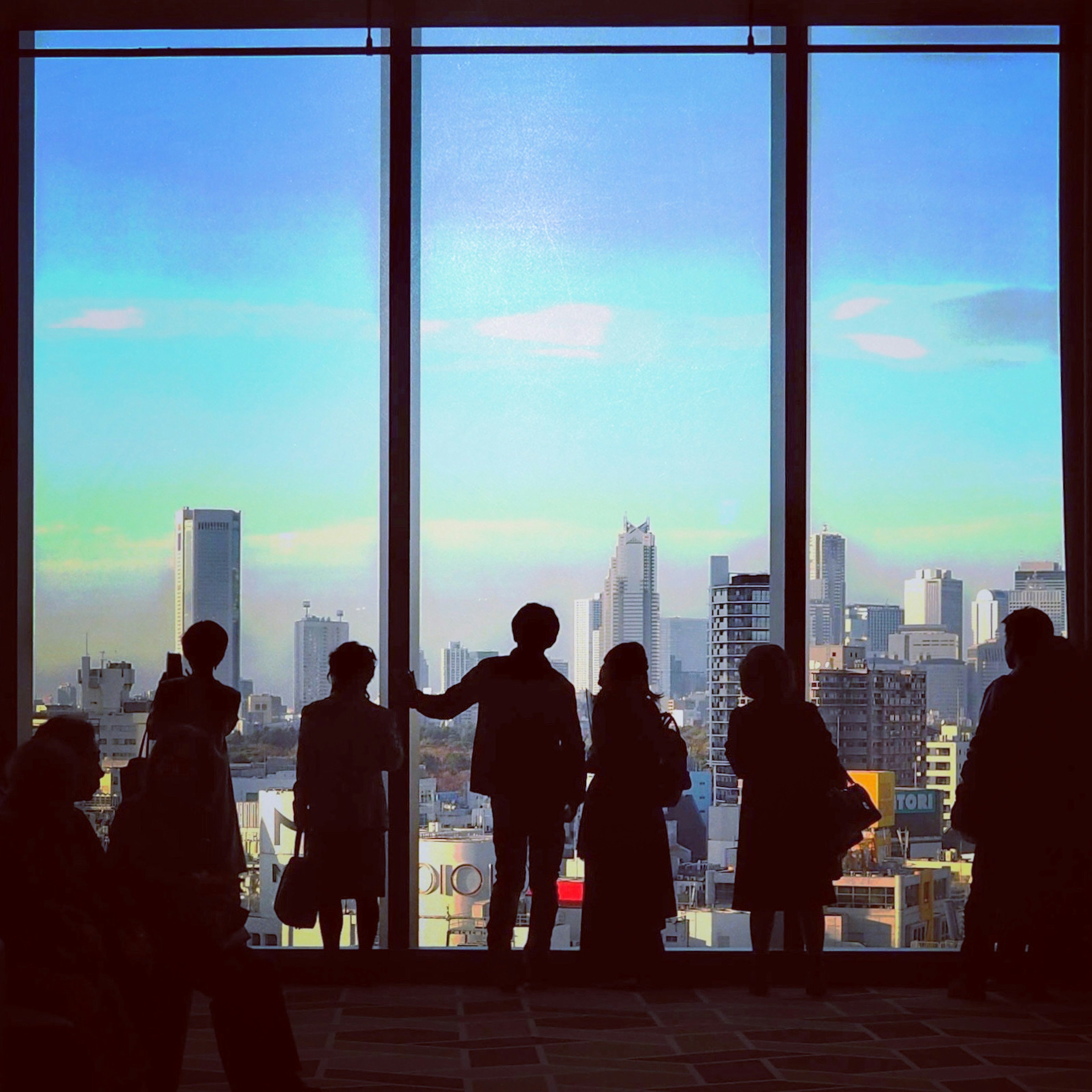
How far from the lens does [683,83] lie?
5.81 metres

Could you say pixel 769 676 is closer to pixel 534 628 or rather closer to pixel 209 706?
pixel 534 628

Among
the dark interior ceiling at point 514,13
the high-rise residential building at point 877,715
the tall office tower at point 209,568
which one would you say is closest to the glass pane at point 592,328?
the dark interior ceiling at point 514,13

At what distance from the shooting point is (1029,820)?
5.17 m

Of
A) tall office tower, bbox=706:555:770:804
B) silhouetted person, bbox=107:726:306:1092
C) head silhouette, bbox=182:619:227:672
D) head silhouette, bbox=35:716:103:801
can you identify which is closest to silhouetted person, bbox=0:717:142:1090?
silhouetted person, bbox=107:726:306:1092

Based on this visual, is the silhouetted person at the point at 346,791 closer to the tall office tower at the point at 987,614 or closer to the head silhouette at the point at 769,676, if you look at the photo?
the head silhouette at the point at 769,676

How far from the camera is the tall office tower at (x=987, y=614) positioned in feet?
19.0

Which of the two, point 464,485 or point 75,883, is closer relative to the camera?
point 75,883

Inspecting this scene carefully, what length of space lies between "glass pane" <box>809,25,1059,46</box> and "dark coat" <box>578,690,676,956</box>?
281 cm

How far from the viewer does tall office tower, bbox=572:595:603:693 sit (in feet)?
18.7

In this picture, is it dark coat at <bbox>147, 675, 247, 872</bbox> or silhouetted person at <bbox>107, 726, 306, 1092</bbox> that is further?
dark coat at <bbox>147, 675, 247, 872</bbox>

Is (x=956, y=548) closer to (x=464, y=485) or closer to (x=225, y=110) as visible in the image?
(x=464, y=485)

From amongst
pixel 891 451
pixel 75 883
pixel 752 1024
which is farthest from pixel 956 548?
pixel 75 883

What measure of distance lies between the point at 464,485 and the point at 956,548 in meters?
1.97

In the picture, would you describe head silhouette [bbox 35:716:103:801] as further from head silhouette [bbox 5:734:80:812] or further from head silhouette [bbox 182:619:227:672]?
head silhouette [bbox 182:619:227:672]
